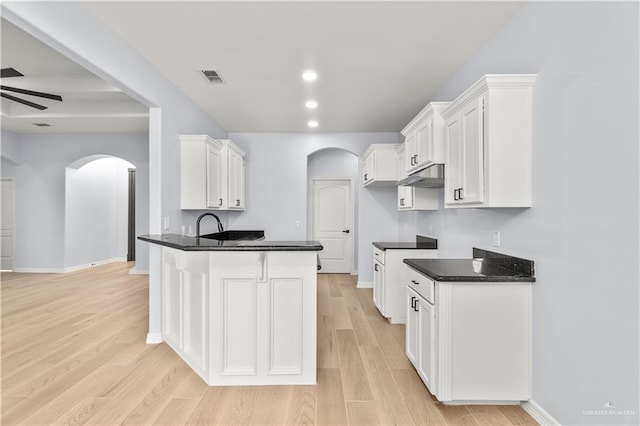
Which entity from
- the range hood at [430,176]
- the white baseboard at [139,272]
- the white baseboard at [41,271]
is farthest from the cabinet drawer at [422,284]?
the white baseboard at [41,271]

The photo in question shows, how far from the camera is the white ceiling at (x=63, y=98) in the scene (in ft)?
11.7

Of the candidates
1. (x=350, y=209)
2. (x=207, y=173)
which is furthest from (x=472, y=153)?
(x=350, y=209)

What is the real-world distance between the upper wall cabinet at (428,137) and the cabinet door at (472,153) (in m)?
0.53

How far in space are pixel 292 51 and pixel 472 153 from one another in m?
1.80

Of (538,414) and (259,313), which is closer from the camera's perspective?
(538,414)

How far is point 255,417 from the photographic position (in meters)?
2.12

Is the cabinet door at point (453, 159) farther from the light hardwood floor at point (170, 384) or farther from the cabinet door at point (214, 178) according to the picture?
the cabinet door at point (214, 178)

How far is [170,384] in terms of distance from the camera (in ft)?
8.34

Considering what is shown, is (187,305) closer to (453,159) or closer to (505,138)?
(453,159)

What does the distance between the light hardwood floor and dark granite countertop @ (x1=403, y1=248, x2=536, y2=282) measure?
2.86 feet

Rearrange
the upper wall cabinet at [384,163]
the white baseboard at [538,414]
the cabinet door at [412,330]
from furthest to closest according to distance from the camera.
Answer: the upper wall cabinet at [384,163] < the cabinet door at [412,330] < the white baseboard at [538,414]

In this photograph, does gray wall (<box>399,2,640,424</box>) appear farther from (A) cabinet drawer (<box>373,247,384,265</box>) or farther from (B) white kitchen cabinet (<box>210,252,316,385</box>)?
(A) cabinet drawer (<box>373,247,384,265</box>)

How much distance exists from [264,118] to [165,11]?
274 cm

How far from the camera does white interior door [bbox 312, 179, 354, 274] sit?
24.7 feet
